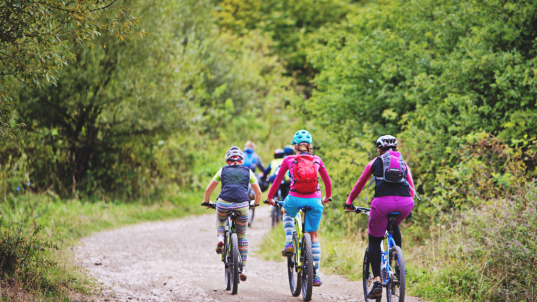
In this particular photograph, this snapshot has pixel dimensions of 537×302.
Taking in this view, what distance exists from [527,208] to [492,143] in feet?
6.83

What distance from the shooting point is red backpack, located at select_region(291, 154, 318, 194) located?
5.82m

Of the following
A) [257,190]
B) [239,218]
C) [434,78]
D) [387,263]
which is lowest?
[387,263]

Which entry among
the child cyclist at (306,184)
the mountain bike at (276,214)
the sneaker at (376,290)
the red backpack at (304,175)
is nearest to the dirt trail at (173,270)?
the mountain bike at (276,214)

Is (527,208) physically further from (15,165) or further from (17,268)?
(15,165)

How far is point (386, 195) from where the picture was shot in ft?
16.7

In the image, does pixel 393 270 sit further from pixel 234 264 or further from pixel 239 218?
pixel 239 218

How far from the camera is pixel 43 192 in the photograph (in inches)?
470

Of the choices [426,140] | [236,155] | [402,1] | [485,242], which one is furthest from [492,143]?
[402,1]

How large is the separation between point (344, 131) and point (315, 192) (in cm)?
577

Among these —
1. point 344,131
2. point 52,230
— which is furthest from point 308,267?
point 344,131

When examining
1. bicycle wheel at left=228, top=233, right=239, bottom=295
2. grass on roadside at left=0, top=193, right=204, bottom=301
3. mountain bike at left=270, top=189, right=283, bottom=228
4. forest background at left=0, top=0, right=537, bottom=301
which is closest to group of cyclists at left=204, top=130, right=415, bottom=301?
A: bicycle wheel at left=228, top=233, right=239, bottom=295

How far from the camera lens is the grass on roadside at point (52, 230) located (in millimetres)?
5392

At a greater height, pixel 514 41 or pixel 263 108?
pixel 514 41

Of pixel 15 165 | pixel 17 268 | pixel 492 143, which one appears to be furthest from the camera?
pixel 15 165
